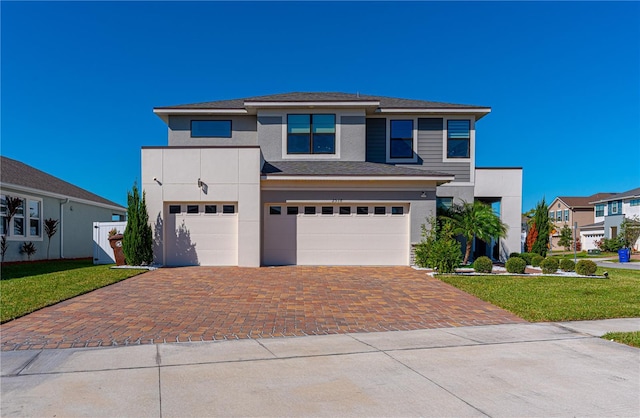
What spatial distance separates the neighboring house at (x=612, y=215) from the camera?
34.8 metres

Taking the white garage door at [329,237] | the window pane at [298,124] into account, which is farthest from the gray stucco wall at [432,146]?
the window pane at [298,124]

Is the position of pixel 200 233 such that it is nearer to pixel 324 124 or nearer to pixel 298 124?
pixel 298 124

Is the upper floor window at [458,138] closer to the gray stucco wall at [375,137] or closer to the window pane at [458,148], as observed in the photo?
the window pane at [458,148]

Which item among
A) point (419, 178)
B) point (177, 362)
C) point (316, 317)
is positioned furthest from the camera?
point (419, 178)

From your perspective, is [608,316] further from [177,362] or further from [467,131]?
[467,131]

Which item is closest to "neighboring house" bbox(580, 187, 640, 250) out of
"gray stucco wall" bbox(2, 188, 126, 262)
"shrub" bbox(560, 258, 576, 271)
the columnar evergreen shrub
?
"shrub" bbox(560, 258, 576, 271)

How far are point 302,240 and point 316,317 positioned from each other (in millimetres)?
7327

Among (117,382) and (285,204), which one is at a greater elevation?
(285,204)

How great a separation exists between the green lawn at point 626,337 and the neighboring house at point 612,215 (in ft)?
114

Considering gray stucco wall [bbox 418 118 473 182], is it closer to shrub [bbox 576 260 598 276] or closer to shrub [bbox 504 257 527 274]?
shrub [bbox 504 257 527 274]

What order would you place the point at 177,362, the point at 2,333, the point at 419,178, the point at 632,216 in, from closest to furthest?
the point at 177,362 → the point at 2,333 → the point at 419,178 → the point at 632,216

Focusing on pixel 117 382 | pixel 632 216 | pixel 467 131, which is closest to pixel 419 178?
pixel 467 131

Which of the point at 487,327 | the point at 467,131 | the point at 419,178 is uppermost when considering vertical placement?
the point at 467,131

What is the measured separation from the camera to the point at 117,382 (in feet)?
13.0
